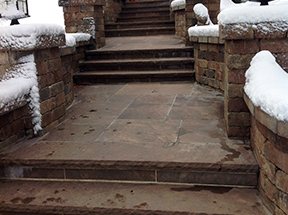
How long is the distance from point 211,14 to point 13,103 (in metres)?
4.61

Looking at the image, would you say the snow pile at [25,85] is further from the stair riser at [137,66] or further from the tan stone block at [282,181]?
the stair riser at [137,66]

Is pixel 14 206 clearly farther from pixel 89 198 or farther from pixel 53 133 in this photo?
pixel 53 133

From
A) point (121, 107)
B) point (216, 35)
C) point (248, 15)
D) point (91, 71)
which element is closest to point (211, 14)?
point (216, 35)

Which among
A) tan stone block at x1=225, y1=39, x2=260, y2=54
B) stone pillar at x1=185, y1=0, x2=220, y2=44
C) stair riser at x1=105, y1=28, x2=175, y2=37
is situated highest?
stone pillar at x1=185, y1=0, x2=220, y2=44

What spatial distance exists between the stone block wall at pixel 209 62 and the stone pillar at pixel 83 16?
248 centimetres

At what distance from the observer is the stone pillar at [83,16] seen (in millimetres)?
6926

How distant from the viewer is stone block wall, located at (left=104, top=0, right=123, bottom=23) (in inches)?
377

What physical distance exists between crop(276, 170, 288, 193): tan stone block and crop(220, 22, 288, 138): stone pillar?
965 mm

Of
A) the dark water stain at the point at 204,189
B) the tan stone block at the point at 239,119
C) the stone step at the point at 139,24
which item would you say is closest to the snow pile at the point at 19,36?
the dark water stain at the point at 204,189

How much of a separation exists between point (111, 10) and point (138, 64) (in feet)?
13.3

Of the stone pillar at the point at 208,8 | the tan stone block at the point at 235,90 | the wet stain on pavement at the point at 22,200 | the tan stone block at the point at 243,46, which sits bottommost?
the wet stain on pavement at the point at 22,200

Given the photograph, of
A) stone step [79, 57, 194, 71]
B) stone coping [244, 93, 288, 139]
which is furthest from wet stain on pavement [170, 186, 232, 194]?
stone step [79, 57, 194, 71]

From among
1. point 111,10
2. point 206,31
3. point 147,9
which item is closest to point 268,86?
point 206,31

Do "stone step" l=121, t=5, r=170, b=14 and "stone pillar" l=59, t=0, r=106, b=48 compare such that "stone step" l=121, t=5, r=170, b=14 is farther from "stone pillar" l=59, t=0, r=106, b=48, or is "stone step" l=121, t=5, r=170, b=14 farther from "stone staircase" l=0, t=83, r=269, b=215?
"stone staircase" l=0, t=83, r=269, b=215
